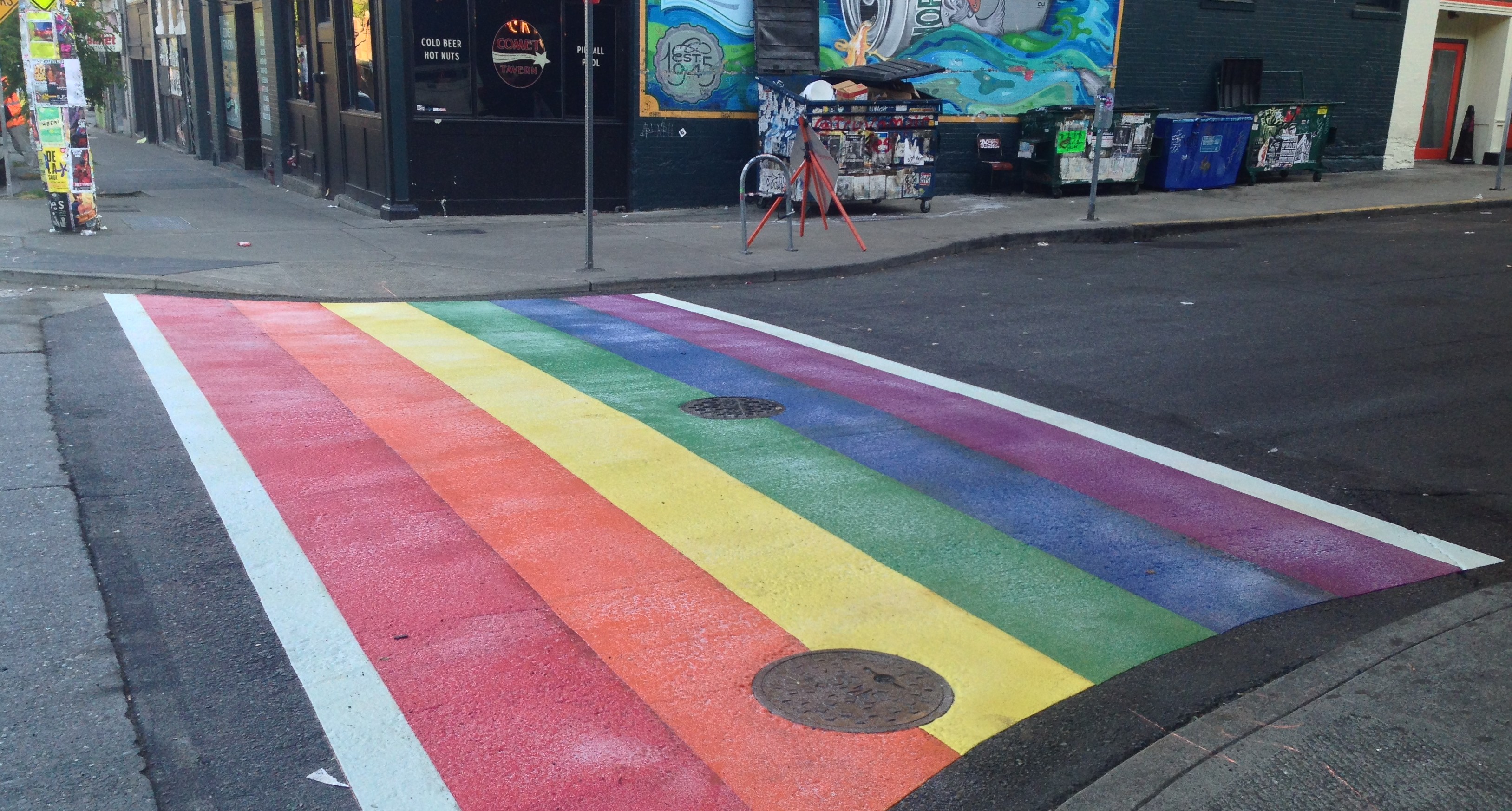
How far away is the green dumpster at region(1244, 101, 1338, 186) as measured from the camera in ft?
73.2

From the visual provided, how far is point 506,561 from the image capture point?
519 cm

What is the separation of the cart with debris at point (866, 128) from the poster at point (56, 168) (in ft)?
29.0

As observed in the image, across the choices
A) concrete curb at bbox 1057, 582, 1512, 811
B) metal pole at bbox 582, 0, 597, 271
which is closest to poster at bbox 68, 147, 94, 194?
metal pole at bbox 582, 0, 597, 271

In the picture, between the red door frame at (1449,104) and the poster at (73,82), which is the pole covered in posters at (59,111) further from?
the red door frame at (1449,104)

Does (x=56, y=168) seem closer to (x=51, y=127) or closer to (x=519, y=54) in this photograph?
(x=51, y=127)

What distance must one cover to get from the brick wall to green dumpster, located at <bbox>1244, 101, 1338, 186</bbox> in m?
1.10

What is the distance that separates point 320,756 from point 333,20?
16.5 m

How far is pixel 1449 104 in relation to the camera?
26953 mm

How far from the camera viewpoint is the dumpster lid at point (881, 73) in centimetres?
1795

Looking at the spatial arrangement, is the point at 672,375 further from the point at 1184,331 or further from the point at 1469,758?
the point at 1469,758

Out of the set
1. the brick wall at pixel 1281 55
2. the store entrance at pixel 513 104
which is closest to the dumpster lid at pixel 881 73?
the store entrance at pixel 513 104

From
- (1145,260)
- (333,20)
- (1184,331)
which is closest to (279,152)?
(333,20)

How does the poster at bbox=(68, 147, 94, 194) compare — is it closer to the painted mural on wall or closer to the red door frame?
the painted mural on wall

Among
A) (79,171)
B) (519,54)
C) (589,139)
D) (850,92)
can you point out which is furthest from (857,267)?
(79,171)
